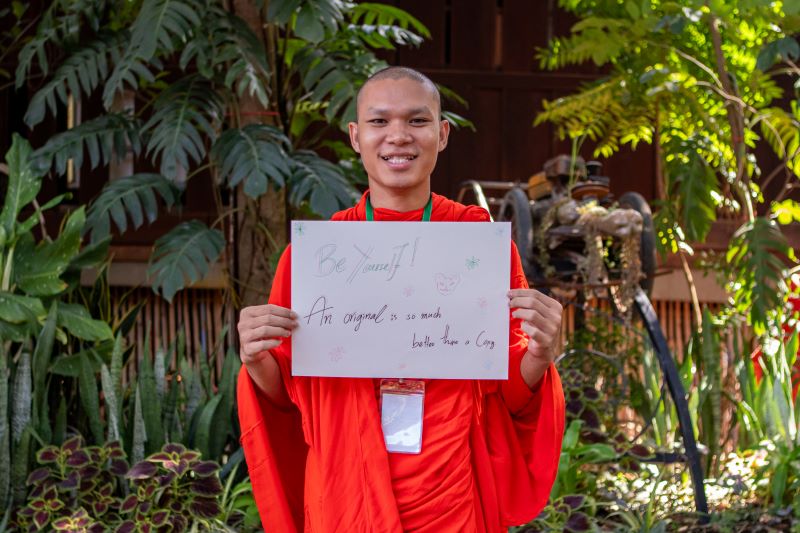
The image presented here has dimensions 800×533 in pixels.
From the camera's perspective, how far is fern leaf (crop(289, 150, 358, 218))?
411 centimetres

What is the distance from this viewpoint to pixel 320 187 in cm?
418

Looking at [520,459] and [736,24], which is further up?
[736,24]

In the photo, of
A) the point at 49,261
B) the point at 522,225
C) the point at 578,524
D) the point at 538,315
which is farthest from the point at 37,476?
the point at 538,315

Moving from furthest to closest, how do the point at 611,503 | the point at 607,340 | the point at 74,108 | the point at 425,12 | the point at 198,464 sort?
the point at 425,12, the point at 74,108, the point at 607,340, the point at 611,503, the point at 198,464

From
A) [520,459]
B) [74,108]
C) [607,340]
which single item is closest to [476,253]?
[520,459]

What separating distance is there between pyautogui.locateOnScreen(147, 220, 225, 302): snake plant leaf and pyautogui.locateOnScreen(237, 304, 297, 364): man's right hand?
218 centimetres

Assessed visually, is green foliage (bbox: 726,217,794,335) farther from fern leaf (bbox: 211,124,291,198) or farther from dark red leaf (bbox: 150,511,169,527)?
dark red leaf (bbox: 150,511,169,527)

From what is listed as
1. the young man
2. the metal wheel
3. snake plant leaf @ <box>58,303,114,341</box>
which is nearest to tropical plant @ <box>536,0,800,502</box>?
the metal wheel

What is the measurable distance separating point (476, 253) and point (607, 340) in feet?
9.87

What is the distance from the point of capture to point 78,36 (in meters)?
4.77

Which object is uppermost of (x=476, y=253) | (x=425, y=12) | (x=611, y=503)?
(x=425, y=12)

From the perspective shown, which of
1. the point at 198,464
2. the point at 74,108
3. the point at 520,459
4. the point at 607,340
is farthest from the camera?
the point at 74,108

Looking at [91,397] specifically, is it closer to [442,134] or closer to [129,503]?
[129,503]

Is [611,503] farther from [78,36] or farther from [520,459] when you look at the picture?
[78,36]
